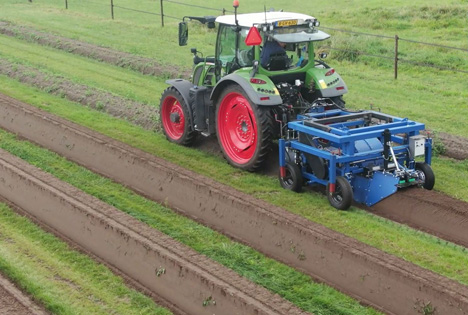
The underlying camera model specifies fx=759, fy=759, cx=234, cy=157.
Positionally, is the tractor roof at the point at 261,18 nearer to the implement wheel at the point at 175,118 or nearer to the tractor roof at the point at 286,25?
the tractor roof at the point at 286,25

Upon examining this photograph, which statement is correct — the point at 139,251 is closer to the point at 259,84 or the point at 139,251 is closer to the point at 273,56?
the point at 259,84

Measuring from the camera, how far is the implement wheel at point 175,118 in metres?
12.2

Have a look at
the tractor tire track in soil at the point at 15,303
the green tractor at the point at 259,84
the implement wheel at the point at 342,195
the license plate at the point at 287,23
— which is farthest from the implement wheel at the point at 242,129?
the tractor tire track in soil at the point at 15,303

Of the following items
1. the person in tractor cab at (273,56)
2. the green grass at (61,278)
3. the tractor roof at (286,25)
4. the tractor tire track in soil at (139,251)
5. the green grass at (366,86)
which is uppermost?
the tractor roof at (286,25)

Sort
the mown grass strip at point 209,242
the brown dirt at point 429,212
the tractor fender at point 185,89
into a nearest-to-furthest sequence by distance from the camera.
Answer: the mown grass strip at point 209,242 < the brown dirt at point 429,212 < the tractor fender at point 185,89

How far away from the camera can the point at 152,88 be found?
1691cm

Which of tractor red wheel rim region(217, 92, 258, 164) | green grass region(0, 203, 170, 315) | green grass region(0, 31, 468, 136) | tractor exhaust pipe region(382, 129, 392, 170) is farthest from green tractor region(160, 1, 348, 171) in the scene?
green grass region(0, 203, 170, 315)

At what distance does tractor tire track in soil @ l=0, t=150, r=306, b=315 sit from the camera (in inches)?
281

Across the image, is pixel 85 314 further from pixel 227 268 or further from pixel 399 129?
pixel 399 129

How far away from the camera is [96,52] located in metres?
20.9

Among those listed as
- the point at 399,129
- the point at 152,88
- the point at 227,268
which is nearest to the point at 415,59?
the point at 152,88

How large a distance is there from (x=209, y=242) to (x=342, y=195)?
185 cm

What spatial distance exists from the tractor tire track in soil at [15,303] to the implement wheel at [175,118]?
16.7ft

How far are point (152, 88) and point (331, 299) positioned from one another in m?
10.3
